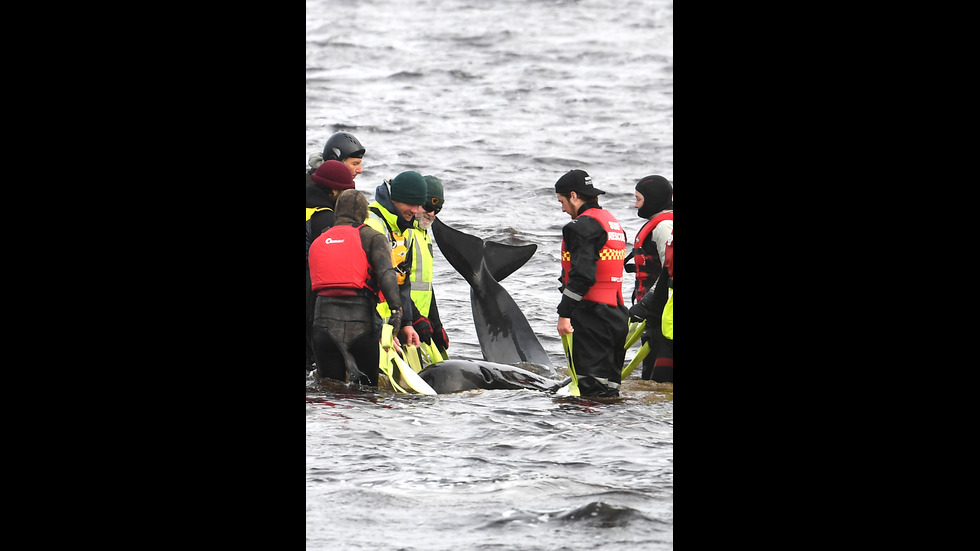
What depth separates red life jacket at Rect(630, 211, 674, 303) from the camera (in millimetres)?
10484

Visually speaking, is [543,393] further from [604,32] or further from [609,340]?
[604,32]

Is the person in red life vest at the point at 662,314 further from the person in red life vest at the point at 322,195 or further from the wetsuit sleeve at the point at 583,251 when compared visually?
the person in red life vest at the point at 322,195

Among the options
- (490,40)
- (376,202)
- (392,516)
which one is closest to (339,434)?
(392,516)

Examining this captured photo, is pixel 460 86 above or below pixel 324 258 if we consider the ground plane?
above

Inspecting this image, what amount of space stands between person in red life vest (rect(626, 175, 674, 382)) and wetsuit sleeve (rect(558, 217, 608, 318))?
575mm

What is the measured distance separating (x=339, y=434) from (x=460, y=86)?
2764cm

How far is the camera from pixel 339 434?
881cm

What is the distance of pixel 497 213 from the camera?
888 inches

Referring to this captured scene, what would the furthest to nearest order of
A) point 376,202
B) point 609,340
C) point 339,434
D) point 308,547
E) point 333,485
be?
1. point 376,202
2. point 609,340
3. point 339,434
4. point 333,485
5. point 308,547

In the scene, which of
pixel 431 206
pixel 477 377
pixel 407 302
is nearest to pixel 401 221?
pixel 431 206

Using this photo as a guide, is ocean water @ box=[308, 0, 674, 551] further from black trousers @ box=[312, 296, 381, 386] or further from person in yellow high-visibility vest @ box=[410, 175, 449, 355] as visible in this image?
person in yellow high-visibility vest @ box=[410, 175, 449, 355]

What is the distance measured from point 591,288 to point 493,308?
91.2 inches

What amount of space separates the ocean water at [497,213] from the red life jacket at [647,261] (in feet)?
3.13

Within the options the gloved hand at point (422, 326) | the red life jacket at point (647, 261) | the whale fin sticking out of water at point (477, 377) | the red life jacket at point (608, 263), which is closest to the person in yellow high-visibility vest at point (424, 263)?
the gloved hand at point (422, 326)
